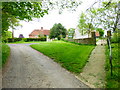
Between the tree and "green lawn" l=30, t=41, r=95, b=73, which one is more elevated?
the tree

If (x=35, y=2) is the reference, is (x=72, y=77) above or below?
below

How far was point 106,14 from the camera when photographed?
37.9ft

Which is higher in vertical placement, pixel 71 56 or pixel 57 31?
pixel 57 31

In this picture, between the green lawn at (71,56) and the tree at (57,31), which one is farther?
the tree at (57,31)

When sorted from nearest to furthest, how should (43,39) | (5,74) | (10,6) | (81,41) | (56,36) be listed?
(5,74), (10,6), (81,41), (56,36), (43,39)

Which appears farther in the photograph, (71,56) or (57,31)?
(57,31)

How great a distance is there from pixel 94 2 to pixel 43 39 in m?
17.0

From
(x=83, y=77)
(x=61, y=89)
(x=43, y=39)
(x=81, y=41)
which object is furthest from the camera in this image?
(x=43, y=39)

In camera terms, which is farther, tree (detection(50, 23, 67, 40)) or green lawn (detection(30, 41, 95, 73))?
tree (detection(50, 23, 67, 40))

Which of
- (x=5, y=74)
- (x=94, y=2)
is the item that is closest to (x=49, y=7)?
(x=94, y=2)

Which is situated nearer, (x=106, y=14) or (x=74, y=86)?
(x=74, y=86)

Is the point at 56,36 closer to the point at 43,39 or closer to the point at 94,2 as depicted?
the point at 43,39

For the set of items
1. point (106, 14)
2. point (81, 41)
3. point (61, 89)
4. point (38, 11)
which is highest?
point (106, 14)

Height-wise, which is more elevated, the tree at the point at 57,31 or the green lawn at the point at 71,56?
the tree at the point at 57,31
